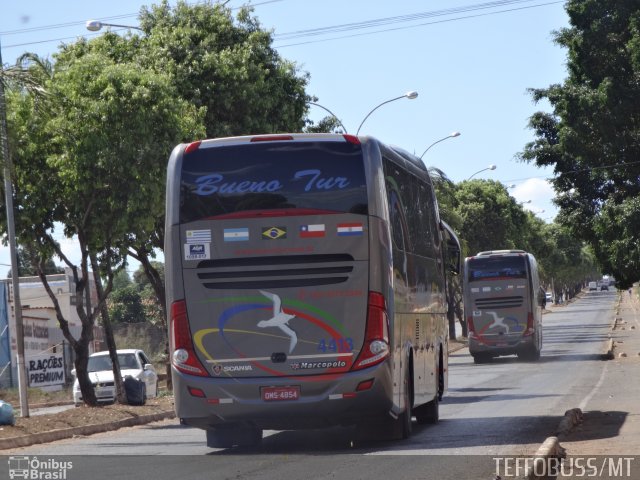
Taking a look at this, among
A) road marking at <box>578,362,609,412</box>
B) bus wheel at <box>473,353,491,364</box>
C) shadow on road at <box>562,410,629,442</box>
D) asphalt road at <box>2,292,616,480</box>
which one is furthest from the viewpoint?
bus wheel at <box>473,353,491,364</box>

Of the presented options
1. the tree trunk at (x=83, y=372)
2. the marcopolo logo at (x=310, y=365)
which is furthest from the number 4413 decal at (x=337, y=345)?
the tree trunk at (x=83, y=372)

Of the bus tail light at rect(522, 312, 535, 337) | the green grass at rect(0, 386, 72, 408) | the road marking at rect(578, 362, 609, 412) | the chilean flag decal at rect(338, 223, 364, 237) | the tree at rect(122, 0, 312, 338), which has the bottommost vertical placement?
the green grass at rect(0, 386, 72, 408)

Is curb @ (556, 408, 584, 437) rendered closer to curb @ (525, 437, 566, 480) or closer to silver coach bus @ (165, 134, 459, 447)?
silver coach bus @ (165, 134, 459, 447)

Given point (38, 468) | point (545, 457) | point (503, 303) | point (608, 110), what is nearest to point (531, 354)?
point (503, 303)

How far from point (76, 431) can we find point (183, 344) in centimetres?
714

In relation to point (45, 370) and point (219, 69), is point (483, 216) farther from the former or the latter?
point (219, 69)

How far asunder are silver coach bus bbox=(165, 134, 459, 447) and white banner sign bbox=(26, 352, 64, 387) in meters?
31.4

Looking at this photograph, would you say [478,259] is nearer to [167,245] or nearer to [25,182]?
[25,182]

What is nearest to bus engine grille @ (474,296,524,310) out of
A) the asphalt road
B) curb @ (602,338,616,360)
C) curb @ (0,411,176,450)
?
curb @ (602,338,616,360)

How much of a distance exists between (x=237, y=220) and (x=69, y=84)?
10673mm

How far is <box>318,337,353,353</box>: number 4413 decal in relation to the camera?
43.4ft

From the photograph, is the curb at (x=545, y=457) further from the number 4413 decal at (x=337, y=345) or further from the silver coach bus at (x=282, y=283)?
the number 4413 decal at (x=337, y=345)

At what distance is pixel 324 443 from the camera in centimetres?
1509

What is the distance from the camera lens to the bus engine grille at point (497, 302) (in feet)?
140
